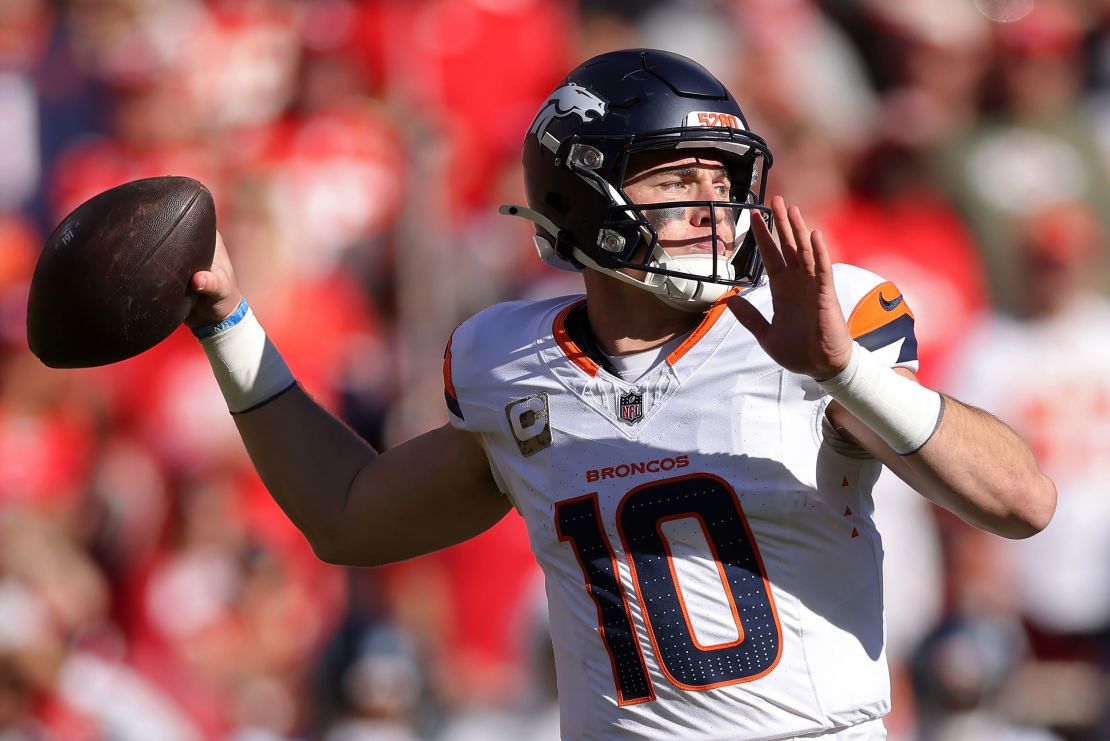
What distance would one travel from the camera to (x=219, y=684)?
5047 mm

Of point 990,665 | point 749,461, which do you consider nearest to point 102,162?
point 990,665

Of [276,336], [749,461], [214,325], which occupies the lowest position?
[276,336]

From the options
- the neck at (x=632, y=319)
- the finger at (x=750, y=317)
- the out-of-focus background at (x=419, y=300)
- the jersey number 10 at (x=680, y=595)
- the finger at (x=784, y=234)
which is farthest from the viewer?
the out-of-focus background at (x=419, y=300)

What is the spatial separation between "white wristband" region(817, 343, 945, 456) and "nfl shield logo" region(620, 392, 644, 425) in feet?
1.14

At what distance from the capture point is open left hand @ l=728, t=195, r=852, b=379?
2.20 m

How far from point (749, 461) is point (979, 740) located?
288 cm

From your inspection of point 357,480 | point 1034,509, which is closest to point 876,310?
point 1034,509

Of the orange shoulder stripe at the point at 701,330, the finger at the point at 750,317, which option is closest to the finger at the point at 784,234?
the finger at the point at 750,317

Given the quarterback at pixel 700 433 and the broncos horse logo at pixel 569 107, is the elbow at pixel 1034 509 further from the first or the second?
the broncos horse logo at pixel 569 107

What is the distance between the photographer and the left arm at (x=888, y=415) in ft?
7.24

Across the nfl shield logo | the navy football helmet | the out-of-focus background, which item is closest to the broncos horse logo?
the navy football helmet

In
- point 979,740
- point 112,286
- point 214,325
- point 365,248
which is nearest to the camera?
point 112,286

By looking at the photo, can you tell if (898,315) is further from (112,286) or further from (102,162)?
(102,162)

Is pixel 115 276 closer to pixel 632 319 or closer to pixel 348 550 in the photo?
pixel 348 550
